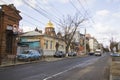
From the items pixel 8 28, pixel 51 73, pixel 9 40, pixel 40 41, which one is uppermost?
pixel 8 28

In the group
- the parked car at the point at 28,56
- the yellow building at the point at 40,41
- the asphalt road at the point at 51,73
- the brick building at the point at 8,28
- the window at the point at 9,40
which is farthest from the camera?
the yellow building at the point at 40,41

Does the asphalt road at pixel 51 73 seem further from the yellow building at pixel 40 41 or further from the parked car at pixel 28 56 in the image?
the yellow building at pixel 40 41

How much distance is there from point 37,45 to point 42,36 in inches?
92.4

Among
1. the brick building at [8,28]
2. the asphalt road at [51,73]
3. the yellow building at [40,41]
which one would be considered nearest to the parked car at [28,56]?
the brick building at [8,28]

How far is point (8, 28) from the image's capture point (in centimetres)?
4206

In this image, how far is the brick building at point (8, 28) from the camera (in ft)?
132

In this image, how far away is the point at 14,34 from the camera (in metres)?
43.5

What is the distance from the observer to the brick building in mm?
40344

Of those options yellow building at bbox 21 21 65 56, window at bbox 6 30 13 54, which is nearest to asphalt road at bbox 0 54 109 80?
window at bbox 6 30 13 54

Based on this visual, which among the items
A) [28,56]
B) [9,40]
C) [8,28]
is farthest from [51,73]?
[9,40]

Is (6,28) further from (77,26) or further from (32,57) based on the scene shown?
(77,26)

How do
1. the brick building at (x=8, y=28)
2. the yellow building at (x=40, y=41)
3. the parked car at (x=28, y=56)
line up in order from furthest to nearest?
the yellow building at (x=40, y=41) → the parked car at (x=28, y=56) → the brick building at (x=8, y=28)

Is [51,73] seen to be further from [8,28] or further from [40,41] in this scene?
[40,41]

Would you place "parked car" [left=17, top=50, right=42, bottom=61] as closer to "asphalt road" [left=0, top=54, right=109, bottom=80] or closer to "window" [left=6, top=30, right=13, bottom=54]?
"window" [left=6, top=30, right=13, bottom=54]
